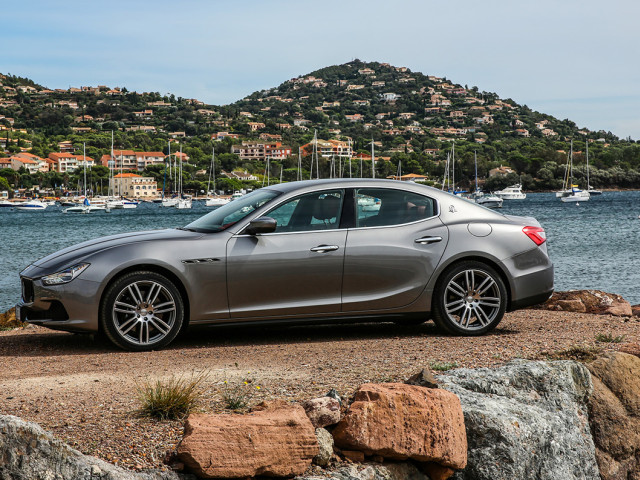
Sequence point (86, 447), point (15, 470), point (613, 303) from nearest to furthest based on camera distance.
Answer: point (15, 470)
point (86, 447)
point (613, 303)

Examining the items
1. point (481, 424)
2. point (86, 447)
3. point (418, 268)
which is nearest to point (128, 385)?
point (86, 447)

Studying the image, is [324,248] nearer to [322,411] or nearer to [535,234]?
[535,234]

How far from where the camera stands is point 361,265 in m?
7.32

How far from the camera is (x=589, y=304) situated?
11.2 metres

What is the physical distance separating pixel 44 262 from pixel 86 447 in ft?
11.2

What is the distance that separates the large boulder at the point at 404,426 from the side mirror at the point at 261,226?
260 centimetres

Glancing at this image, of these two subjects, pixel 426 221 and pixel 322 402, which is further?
pixel 426 221

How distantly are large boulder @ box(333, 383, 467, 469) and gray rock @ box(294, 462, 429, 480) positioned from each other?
74mm

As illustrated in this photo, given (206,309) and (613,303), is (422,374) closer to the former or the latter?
(206,309)

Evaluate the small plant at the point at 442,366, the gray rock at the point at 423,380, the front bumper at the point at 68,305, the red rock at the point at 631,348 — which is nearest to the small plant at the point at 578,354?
the red rock at the point at 631,348

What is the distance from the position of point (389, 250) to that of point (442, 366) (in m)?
1.88

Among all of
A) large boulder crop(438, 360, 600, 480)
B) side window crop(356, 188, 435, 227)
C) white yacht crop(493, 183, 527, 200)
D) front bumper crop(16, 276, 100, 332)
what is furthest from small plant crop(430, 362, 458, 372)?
white yacht crop(493, 183, 527, 200)

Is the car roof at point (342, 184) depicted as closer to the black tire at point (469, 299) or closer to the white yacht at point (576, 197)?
the black tire at point (469, 299)

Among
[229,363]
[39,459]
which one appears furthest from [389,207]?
[39,459]
